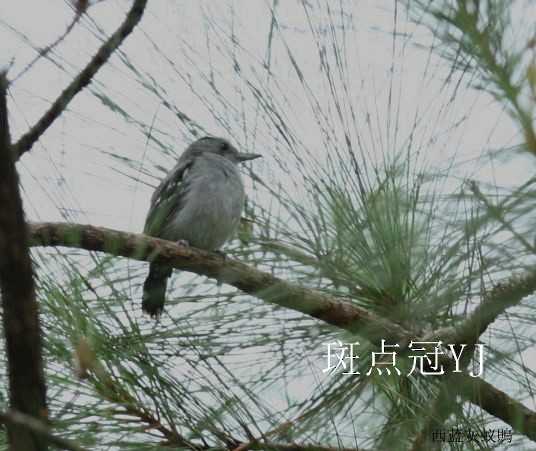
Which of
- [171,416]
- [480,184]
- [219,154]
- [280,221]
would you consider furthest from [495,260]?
[219,154]

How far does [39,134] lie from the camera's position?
168 centimetres

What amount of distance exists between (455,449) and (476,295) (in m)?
0.38

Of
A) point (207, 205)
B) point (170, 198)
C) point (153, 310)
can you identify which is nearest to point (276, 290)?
point (153, 310)

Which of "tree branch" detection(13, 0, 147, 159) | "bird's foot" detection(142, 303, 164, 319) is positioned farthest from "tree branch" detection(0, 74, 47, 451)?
"bird's foot" detection(142, 303, 164, 319)

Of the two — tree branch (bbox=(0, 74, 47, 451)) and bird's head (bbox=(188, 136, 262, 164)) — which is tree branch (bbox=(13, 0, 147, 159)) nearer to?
tree branch (bbox=(0, 74, 47, 451))

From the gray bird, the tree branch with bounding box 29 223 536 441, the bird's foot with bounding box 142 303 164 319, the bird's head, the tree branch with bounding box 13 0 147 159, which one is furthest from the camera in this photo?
the bird's head

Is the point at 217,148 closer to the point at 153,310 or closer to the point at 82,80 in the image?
the point at 153,310

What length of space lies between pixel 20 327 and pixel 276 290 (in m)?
1.33

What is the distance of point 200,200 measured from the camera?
4.10 m

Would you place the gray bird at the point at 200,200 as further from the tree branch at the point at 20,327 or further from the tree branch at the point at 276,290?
the tree branch at the point at 20,327

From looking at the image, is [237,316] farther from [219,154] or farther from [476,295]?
[219,154]

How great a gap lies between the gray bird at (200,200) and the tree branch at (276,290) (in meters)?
1.00

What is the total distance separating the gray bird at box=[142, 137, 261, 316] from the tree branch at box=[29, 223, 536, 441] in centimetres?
100

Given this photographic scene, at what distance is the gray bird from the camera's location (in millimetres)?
3730
